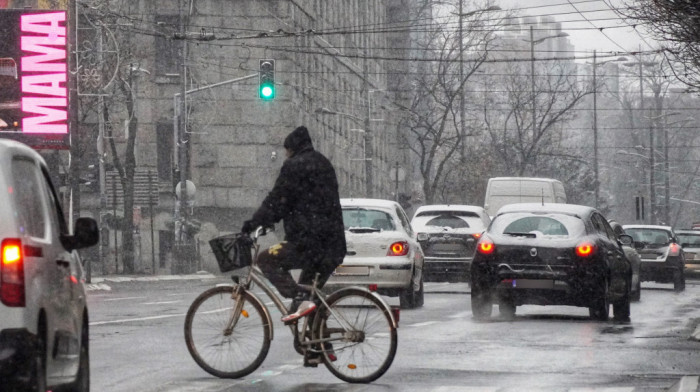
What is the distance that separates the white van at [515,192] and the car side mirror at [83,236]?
118ft

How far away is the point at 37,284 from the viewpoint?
26.3 feet

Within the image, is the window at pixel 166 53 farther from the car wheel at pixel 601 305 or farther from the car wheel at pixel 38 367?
the car wheel at pixel 38 367

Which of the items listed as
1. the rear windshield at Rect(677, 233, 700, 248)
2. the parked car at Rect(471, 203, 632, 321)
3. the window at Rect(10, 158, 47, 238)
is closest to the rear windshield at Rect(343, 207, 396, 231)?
the parked car at Rect(471, 203, 632, 321)

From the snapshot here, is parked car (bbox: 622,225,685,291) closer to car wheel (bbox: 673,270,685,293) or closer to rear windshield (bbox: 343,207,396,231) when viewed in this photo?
car wheel (bbox: 673,270,685,293)

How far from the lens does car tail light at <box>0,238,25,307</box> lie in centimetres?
767

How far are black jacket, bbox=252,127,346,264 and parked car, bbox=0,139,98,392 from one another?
249cm

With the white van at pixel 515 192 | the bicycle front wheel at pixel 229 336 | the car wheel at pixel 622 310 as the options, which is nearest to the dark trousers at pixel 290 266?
the bicycle front wheel at pixel 229 336

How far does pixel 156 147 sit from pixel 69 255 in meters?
52.8

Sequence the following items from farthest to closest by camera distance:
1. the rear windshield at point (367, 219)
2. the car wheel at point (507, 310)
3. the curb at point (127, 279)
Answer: the curb at point (127, 279) < the rear windshield at point (367, 219) < the car wheel at point (507, 310)

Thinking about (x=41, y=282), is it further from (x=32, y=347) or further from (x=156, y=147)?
(x=156, y=147)

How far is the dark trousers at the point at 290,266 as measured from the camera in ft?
39.4

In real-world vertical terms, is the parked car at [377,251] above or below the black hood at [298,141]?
below

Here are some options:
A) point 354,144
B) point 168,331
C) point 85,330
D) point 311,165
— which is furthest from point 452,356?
point 354,144

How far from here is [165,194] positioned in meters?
61.9
